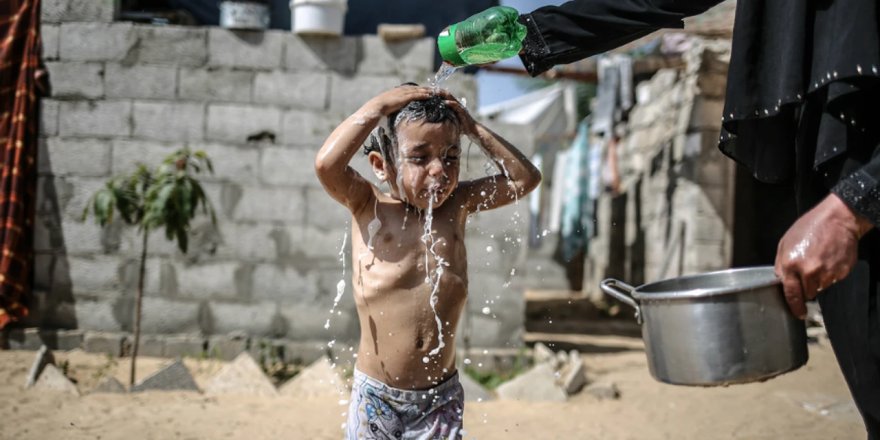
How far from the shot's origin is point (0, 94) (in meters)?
5.95

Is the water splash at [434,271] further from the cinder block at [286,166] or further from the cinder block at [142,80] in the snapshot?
the cinder block at [142,80]

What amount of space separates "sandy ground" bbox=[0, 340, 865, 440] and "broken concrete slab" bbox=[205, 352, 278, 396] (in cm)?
9

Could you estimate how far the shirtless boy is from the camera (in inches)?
95.2

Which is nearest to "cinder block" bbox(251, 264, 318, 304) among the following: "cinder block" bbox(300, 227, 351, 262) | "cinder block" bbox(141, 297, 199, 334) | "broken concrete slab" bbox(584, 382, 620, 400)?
"cinder block" bbox(300, 227, 351, 262)

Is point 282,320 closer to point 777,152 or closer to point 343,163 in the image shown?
point 343,163

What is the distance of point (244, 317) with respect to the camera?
593cm

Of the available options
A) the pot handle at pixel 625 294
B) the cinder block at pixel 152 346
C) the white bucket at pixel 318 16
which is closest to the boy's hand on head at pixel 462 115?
the pot handle at pixel 625 294

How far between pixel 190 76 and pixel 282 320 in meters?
2.05

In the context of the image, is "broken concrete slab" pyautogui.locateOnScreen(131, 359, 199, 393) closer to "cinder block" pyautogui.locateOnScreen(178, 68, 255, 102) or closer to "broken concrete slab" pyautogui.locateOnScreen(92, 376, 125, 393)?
"broken concrete slab" pyautogui.locateOnScreen(92, 376, 125, 393)

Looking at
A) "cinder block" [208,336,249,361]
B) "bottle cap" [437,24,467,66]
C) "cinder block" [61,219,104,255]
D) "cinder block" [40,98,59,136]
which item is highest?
"bottle cap" [437,24,467,66]

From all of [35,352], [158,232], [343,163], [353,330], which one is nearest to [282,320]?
A: [353,330]

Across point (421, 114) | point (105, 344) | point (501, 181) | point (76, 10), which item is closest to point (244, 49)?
point (76, 10)

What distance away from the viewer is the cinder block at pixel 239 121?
5.98m

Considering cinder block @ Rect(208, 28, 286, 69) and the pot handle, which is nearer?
the pot handle
